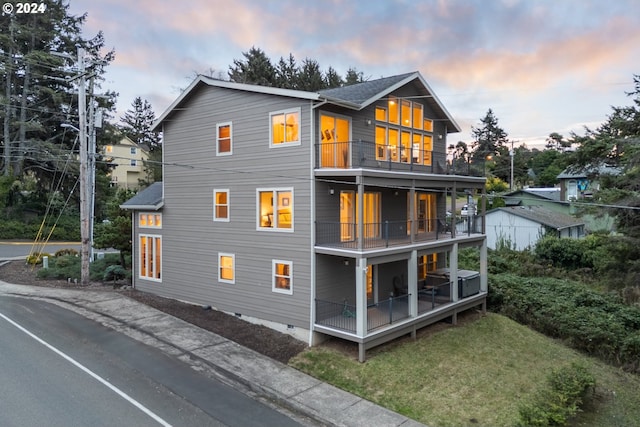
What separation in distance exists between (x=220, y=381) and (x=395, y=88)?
1227cm

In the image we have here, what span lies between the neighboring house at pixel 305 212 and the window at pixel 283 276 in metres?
0.05

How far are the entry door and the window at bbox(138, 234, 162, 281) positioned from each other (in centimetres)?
931

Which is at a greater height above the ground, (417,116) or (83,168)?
(417,116)

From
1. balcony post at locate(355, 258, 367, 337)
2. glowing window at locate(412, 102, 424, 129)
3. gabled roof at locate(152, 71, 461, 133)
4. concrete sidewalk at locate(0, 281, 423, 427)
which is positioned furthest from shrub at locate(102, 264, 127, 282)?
glowing window at locate(412, 102, 424, 129)

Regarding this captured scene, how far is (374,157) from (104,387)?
11.2 m

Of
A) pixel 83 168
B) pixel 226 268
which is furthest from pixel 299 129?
pixel 83 168

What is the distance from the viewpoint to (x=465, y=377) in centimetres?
1171

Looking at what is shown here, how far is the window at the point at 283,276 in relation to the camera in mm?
13898

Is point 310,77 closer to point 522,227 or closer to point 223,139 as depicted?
point 522,227

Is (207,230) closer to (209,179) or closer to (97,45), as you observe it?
(209,179)

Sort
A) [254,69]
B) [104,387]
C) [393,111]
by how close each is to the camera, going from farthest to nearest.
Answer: [254,69], [393,111], [104,387]

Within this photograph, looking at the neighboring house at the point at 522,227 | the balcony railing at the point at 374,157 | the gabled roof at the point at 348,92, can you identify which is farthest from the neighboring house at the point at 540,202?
the gabled roof at the point at 348,92

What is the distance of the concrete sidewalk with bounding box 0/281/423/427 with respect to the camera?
946 centimetres

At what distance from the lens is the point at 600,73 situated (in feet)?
67.4
